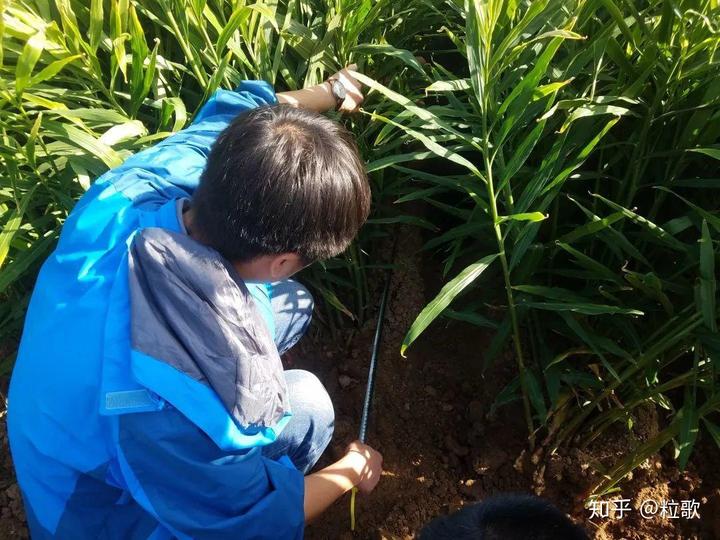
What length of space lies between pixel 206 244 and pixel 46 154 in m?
0.57

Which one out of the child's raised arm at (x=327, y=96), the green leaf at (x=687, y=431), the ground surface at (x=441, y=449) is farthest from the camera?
the ground surface at (x=441, y=449)

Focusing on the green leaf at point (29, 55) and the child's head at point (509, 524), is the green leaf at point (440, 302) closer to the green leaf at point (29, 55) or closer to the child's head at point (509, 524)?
the child's head at point (509, 524)

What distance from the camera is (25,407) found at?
2.60ft

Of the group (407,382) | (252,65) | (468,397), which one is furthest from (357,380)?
(252,65)

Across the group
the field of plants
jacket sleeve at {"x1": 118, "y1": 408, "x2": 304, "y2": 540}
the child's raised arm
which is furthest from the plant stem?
jacket sleeve at {"x1": 118, "y1": 408, "x2": 304, "y2": 540}

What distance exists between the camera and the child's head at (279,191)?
2.27 ft

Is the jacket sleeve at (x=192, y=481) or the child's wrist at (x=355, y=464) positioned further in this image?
the child's wrist at (x=355, y=464)

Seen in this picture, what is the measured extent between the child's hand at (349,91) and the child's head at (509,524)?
79cm

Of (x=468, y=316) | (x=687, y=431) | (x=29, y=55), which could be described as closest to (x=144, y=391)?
(x=29, y=55)

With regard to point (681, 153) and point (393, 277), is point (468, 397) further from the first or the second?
point (681, 153)

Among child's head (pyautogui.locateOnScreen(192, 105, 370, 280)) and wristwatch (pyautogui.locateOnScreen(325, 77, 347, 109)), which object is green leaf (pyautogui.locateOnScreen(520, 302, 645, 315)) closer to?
child's head (pyautogui.locateOnScreen(192, 105, 370, 280))

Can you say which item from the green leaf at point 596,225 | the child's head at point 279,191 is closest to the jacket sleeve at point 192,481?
the child's head at point 279,191

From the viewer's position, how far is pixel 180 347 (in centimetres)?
69

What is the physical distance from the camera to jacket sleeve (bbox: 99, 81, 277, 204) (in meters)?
0.88
